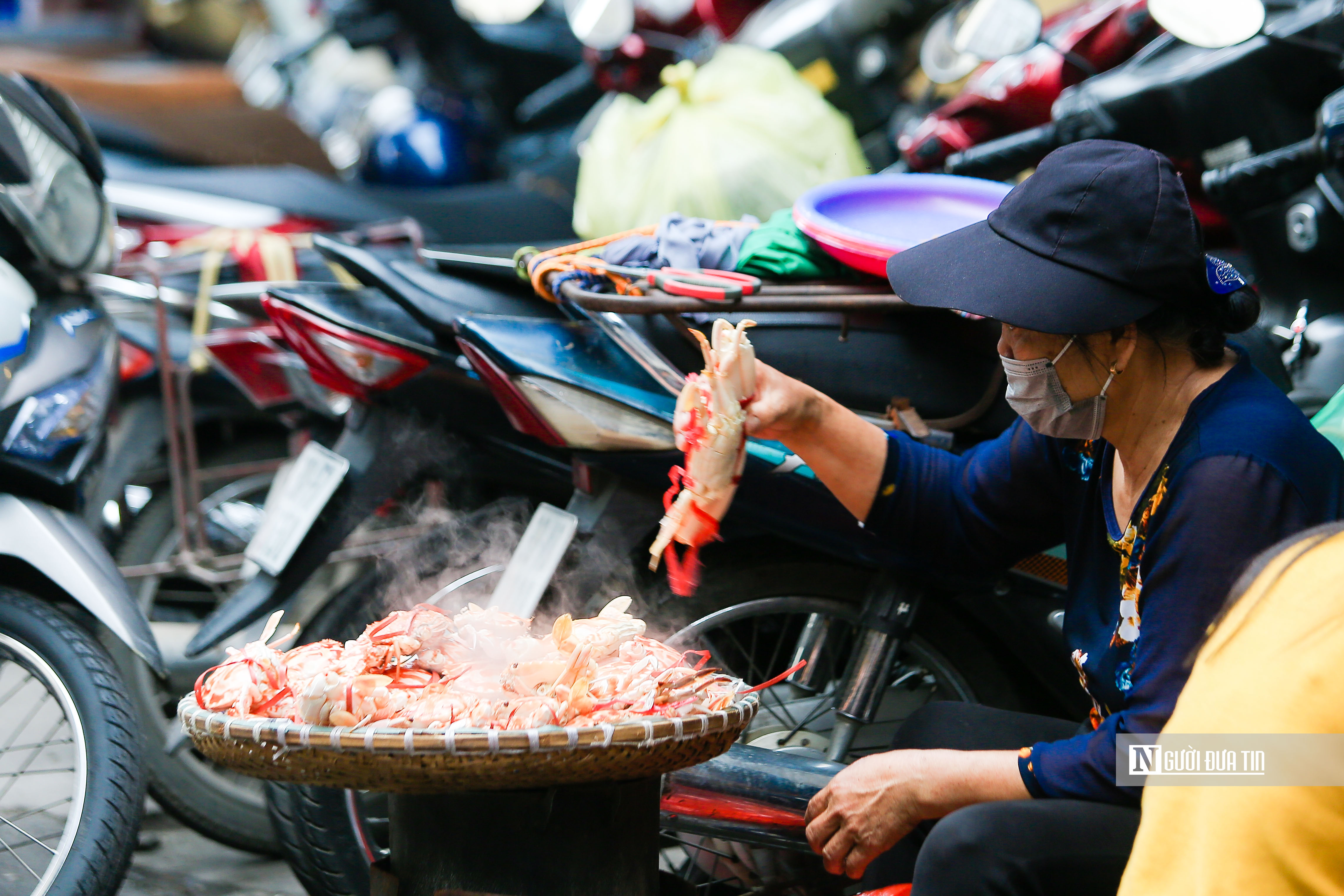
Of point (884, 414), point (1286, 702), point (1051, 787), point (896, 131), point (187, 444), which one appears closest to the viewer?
point (1286, 702)

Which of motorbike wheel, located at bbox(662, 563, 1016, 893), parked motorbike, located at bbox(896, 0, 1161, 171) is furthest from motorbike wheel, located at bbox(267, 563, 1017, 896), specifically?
parked motorbike, located at bbox(896, 0, 1161, 171)

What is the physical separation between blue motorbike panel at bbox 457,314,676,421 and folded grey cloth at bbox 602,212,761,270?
185 mm

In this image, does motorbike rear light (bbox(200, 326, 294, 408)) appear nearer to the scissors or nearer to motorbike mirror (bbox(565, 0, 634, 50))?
the scissors

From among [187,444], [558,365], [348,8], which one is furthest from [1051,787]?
[348,8]

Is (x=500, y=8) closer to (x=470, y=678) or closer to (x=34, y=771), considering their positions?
(x=34, y=771)

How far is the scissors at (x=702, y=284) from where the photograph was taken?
2.14 m

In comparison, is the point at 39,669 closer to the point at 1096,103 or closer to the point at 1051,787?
the point at 1051,787

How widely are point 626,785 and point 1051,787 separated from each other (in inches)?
23.2

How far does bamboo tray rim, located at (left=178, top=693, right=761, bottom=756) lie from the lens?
4.71 feet

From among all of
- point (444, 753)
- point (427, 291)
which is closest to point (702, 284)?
point (427, 291)

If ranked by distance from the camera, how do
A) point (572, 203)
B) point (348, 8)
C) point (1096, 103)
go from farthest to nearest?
point (348, 8), point (572, 203), point (1096, 103)

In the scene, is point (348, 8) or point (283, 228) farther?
point (348, 8)

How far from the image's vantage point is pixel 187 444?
10.8 ft

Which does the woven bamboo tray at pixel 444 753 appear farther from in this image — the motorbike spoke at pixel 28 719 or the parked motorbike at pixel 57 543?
the motorbike spoke at pixel 28 719
